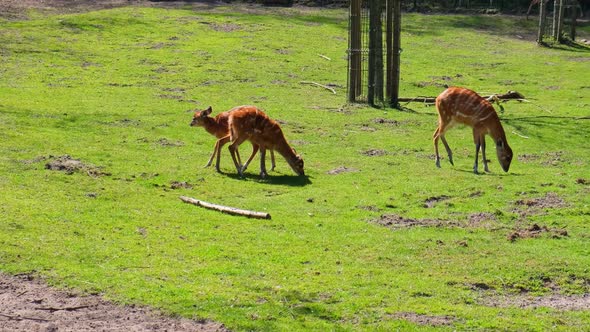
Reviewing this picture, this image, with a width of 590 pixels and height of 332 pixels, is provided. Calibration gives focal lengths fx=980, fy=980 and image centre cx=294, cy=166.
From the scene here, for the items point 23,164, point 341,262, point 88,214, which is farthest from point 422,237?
point 23,164

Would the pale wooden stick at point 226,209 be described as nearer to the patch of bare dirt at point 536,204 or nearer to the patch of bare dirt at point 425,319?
the patch of bare dirt at point 536,204

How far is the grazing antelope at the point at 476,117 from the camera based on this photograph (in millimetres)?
17703

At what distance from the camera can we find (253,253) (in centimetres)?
1202

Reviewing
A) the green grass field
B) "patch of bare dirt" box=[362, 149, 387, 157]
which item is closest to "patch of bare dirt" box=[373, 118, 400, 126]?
the green grass field

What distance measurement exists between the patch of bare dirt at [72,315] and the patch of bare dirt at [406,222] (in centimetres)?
478

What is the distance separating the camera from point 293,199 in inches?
603

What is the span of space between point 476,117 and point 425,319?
8541 millimetres

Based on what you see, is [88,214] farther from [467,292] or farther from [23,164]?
[467,292]

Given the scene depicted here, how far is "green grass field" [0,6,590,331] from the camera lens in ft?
34.4

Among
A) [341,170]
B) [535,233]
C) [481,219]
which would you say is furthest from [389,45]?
Answer: [535,233]

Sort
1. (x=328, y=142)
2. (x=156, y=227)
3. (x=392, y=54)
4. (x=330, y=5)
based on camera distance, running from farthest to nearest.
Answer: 1. (x=330, y=5)
2. (x=392, y=54)
3. (x=328, y=142)
4. (x=156, y=227)

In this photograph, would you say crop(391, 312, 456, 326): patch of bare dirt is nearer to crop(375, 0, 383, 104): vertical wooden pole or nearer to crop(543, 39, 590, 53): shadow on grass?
crop(375, 0, 383, 104): vertical wooden pole

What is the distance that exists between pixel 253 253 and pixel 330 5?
115 ft

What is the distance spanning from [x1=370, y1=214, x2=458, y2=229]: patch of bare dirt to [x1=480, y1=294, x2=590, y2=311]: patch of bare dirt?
3113 millimetres
